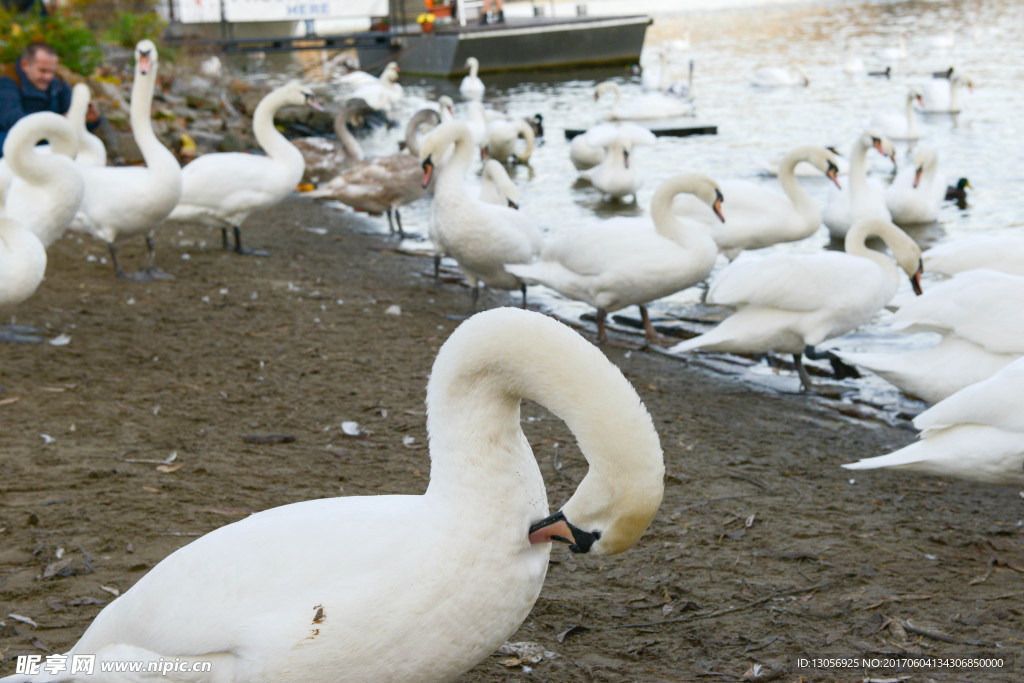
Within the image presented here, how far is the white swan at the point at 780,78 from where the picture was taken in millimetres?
22422

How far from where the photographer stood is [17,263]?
535cm

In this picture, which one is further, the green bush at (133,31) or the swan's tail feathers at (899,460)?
the green bush at (133,31)

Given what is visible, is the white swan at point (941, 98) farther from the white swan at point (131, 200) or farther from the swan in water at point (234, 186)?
the white swan at point (131, 200)

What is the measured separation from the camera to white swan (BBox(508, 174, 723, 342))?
22.8ft

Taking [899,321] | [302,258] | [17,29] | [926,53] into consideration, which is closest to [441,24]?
[926,53]

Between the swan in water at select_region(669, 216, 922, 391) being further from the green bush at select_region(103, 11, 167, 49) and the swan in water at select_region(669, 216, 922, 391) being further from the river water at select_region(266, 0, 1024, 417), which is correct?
the green bush at select_region(103, 11, 167, 49)

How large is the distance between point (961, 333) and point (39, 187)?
18.4ft

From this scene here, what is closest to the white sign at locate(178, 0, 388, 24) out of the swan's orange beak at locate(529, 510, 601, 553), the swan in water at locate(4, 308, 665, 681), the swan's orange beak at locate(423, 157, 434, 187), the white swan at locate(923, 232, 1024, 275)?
the swan's orange beak at locate(423, 157, 434, 187)

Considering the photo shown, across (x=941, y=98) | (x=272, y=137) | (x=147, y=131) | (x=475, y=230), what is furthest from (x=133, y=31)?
(x=475, y=230)

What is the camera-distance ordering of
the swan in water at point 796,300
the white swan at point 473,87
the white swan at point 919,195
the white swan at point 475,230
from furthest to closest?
the white swan at point 473,87
the white swan at point 919,195
the white swan at point 475,230
the swan in water at point 796,300

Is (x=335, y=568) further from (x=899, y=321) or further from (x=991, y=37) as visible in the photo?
(x=991, y=37)

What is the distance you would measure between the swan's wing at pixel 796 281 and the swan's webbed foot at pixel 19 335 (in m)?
4.11

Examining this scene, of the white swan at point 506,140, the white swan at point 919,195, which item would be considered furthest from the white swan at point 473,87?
the white swan at point 919,195

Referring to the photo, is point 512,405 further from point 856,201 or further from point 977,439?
point 856,201
